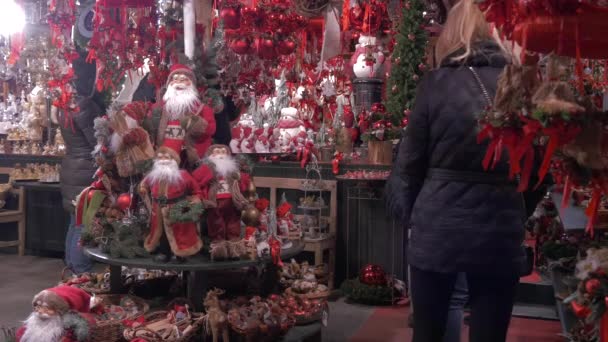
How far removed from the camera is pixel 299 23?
388 centimetres

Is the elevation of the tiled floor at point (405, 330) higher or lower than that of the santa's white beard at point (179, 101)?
lower

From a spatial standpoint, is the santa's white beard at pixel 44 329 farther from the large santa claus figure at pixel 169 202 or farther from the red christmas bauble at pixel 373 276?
the red christmas bauble at pixel 373 276

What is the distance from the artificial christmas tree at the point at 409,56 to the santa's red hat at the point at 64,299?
8.93 ft

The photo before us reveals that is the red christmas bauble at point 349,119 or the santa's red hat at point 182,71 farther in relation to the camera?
the red christmas bauble at point 349,119

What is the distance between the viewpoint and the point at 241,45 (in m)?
3.65

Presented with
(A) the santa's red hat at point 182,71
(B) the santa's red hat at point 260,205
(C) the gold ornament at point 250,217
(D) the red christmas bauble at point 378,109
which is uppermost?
(A) the santa's red hat at point 182,71

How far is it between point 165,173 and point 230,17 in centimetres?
101

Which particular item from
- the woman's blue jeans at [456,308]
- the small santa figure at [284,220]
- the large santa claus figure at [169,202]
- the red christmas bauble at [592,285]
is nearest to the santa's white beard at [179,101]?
the large santa claus figure at [169,202]

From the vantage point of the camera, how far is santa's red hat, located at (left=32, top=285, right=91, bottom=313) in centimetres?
296

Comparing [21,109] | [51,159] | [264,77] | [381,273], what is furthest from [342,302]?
[21,109]

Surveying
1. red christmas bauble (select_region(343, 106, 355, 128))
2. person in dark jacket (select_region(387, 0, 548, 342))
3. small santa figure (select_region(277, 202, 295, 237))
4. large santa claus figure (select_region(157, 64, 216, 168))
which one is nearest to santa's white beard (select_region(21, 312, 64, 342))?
large santa claus figure (select_region(157, 64, 216, 168))

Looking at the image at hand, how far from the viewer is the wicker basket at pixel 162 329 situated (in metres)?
3.00

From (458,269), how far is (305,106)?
526 centimetres

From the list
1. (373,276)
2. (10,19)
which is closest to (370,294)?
(373,276)
